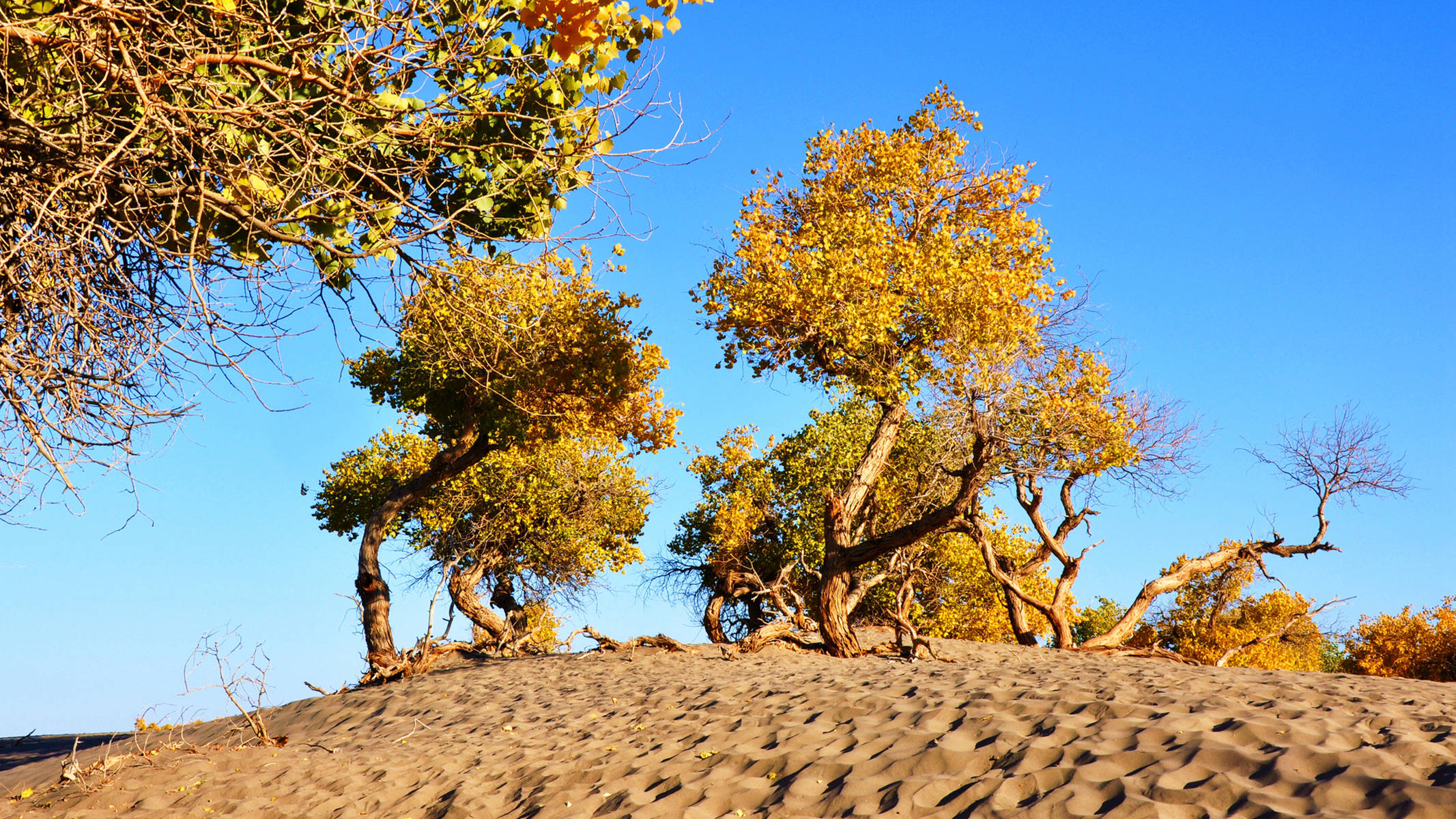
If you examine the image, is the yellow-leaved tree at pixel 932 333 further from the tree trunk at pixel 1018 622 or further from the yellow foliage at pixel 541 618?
the yellow foliage at pixel 541 618

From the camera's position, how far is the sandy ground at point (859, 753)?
5.40 metres

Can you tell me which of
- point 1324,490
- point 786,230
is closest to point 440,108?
point 786,230

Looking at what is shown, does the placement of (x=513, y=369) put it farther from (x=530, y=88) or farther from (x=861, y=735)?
(x=861, y=735)

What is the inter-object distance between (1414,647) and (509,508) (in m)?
23.5

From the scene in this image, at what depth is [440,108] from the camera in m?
6.72

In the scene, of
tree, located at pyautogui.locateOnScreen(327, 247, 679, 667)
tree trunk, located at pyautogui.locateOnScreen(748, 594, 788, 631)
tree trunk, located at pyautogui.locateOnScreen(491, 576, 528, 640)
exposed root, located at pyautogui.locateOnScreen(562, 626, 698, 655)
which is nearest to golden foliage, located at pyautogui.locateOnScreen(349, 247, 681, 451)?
tree, located at pyautogui.locateOnScreen(327, 247, 679, 667)

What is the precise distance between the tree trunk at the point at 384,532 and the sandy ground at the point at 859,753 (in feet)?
13.7

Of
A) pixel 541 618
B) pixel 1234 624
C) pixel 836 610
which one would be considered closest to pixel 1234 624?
pixel 1234 624

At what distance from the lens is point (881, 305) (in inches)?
599

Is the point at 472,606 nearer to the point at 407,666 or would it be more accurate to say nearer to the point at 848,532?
the point at 407,666

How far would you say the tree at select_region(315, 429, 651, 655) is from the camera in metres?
22.8

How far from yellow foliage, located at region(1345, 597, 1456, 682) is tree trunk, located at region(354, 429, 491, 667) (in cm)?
2272

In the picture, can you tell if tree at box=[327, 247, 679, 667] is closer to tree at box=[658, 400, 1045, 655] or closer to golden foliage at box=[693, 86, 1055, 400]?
golden foliage at box=[693, 86, 1055, 400]

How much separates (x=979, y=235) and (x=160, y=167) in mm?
14499
